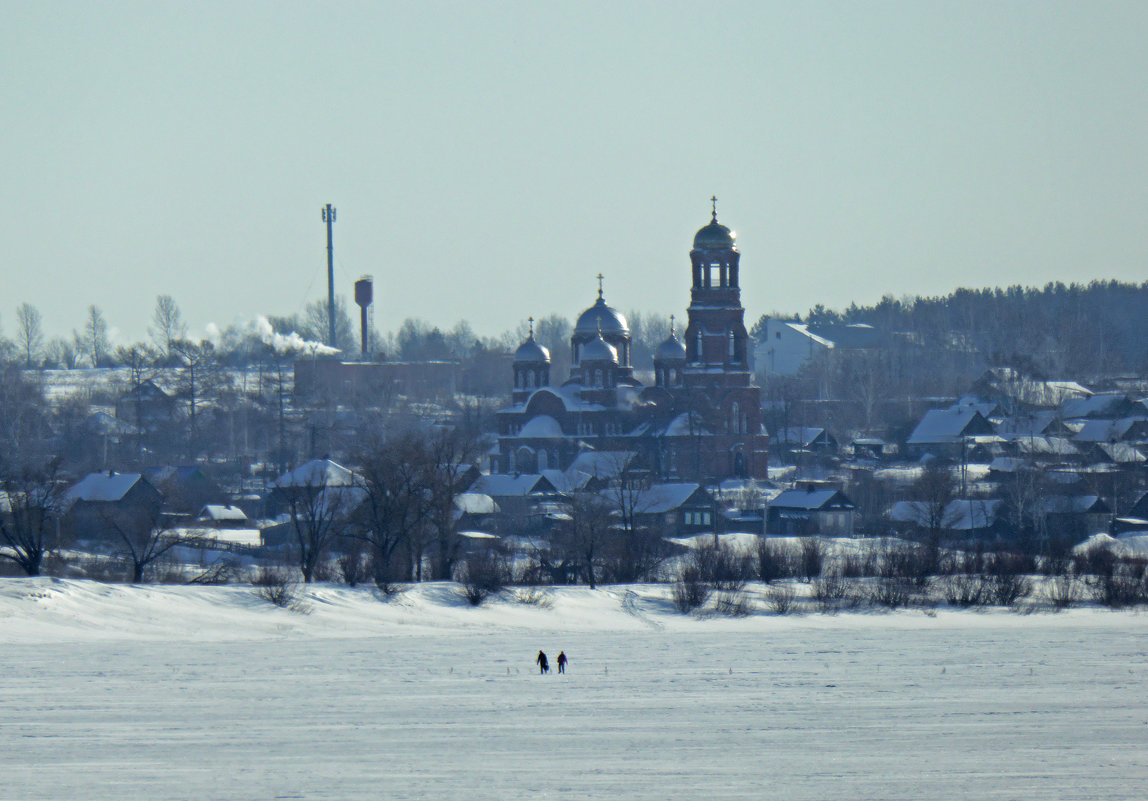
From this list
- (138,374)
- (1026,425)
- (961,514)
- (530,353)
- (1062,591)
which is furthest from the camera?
(138,374)

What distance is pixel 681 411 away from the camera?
60.1 meters

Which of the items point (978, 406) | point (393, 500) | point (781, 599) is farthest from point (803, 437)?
point (781, 599)

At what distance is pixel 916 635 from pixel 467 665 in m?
8.19

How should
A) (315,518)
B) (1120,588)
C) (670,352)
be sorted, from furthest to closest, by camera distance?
(670,352) < (315,518) < (1120,588)

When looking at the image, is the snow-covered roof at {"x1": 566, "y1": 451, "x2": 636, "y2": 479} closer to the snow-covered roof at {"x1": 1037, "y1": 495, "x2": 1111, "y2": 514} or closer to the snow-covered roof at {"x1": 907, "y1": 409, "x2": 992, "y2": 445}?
the snow-covered roof at {"x1": 1037, "y1": 495, "x2": 1111, "y2": 514}

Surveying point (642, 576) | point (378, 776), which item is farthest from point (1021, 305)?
point (378, 776)

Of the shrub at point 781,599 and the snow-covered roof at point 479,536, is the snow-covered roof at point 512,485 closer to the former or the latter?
the snow-covered roof at point 479,536

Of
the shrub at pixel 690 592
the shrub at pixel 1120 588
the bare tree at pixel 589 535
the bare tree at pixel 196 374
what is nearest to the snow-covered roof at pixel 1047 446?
the bare tree at pixel 589 535

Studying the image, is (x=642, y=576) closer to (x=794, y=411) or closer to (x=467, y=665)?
(x=467, y=665)

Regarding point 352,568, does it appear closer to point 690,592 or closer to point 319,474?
point 690,592

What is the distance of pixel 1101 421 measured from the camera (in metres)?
67.2

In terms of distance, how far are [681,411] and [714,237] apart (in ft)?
23.2

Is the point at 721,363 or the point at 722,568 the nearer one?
the point at 722,568

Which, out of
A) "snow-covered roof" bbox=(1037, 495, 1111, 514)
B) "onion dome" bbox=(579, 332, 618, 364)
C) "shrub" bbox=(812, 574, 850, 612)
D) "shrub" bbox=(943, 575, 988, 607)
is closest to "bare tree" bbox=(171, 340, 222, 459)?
"onion dome" bbox=(579, 332, 618, 364)
